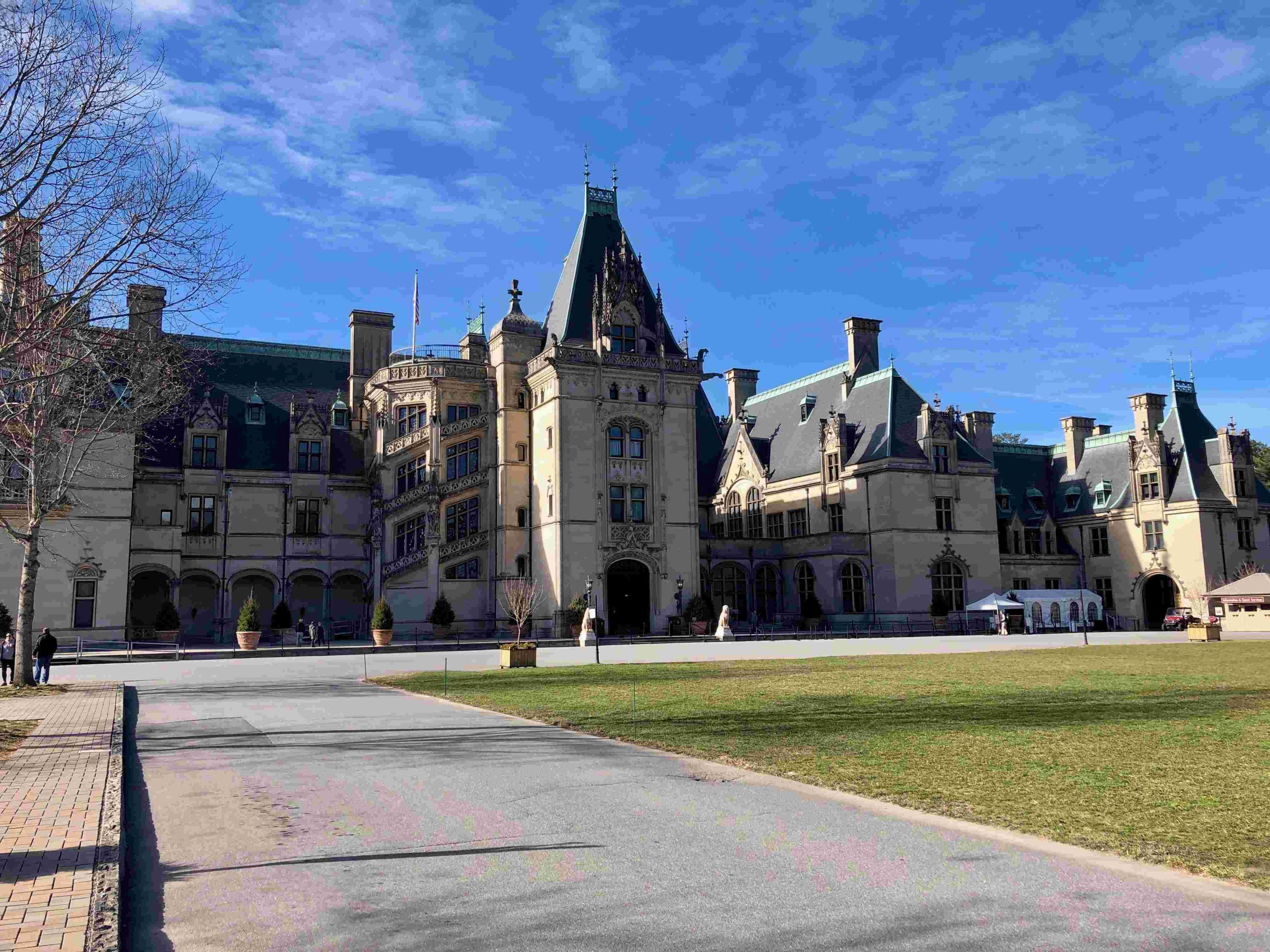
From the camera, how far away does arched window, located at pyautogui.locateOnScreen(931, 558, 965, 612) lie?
58594 mm

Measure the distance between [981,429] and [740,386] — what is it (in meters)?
19.1

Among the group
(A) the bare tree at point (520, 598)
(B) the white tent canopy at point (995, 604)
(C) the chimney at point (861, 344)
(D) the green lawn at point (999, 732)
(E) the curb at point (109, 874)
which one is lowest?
(D) the green lawn at point (999, 732)

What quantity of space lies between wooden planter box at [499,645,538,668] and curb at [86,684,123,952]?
731 inches

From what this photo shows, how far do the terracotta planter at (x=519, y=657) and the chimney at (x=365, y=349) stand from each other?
34883 mm

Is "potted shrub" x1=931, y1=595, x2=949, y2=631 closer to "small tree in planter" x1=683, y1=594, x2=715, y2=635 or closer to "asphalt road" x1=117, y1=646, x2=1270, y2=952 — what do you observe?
"small tree in planter" x1=683, y1=594, x2=715, y2=635

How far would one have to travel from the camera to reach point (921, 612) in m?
57.4

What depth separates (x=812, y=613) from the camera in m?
58.3

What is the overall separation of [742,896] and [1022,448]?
7411 cm

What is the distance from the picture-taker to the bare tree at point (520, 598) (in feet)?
150

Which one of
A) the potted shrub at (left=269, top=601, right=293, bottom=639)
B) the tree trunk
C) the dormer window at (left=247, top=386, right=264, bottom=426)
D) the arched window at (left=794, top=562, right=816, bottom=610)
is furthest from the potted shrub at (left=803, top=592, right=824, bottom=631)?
the tree trunk

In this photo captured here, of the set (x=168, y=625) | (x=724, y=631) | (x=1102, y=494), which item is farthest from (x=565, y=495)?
(x=1102, y=494)

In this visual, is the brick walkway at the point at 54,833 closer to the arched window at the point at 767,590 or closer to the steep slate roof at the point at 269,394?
the steep slate roof at the point at 269,394

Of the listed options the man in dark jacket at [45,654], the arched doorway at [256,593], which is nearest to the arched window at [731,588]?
the arched doorway at [256,593]

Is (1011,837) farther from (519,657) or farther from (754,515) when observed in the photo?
(754,515)
